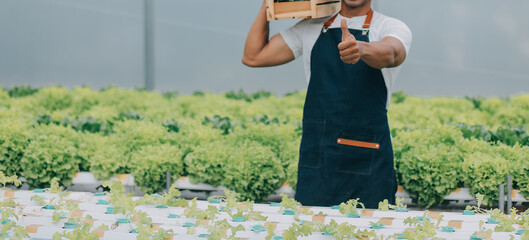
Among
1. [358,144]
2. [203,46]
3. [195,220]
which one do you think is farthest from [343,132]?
[203,46]

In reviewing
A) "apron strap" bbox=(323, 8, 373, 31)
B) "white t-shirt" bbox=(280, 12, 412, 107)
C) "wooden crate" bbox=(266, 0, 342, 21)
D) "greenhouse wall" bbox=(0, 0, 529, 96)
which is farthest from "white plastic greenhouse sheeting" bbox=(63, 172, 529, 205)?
"greenhouse wall" bbox=(0, 0, 529, 96)

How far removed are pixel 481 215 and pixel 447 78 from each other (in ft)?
30.6

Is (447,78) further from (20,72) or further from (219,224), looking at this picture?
(219,224)

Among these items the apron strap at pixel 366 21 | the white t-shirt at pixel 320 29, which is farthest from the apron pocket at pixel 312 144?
the apron strap at pixel 366 21

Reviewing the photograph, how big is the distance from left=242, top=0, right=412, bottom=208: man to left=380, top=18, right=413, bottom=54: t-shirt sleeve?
16mm

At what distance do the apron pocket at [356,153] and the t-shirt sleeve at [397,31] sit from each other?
0.54 meters

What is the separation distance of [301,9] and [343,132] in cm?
68

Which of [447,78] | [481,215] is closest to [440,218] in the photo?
[481,215]

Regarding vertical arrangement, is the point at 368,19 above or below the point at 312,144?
above

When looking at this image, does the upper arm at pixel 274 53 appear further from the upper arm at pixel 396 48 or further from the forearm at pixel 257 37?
the upper arm at pixel 396 48

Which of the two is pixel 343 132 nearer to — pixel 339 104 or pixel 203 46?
pixel 339 104

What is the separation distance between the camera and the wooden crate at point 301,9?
2.92 metres

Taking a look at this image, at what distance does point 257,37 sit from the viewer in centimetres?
312

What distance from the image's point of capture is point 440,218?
199 centimetres
